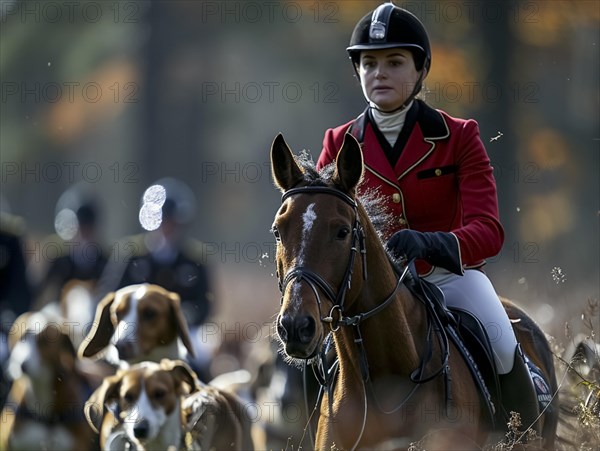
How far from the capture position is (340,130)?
636 cm

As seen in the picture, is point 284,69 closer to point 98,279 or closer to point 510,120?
point 510,120

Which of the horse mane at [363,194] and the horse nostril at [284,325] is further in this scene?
the horse mane at [363,194]

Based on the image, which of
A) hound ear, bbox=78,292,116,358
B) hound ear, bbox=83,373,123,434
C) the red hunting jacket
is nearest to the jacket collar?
the red hunting jacket

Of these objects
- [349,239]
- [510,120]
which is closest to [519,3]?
[510,120]

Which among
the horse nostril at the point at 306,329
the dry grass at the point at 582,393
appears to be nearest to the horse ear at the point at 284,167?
the horse nostril at the point at 306,329

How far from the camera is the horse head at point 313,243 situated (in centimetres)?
473

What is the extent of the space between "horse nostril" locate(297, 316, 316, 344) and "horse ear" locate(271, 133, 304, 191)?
0.71 m

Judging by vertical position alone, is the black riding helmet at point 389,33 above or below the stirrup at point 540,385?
above

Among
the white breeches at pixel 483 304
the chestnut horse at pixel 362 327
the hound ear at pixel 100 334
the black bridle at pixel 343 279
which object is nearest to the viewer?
the black bridle at pixel 343 279

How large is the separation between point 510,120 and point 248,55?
414 inches

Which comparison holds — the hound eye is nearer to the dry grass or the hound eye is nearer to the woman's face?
the woman's face

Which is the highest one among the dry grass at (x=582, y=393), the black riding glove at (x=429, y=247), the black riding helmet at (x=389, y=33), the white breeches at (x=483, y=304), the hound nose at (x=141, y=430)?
the black riding helmet at (x=389, y=33)

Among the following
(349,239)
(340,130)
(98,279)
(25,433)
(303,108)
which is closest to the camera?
(349,239)

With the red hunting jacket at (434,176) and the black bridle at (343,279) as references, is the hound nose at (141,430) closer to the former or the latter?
the red hunting jacket at (434,176)
